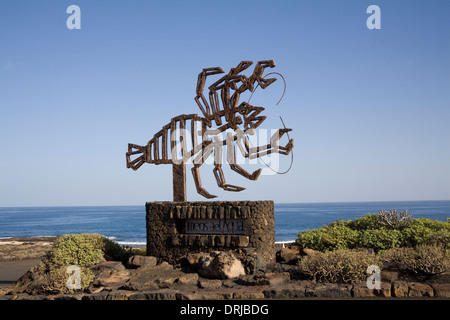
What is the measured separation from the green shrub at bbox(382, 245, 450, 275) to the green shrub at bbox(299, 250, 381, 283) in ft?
2.63

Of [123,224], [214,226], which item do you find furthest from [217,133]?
[123,224]

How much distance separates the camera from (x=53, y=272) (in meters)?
10.9

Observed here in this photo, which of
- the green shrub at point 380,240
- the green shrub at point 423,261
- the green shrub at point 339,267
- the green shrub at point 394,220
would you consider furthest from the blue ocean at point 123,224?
the green shrub at point 339,267

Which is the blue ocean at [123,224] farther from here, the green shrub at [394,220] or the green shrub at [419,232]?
the green shrub at [394,220]

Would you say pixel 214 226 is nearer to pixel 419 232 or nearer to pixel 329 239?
pixel 329 239

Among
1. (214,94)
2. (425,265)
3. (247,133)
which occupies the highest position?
(214,94)

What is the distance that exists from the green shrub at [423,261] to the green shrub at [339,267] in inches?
31.6

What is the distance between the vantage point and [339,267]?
9539mm

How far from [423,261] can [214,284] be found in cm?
491

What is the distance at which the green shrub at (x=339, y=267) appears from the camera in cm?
948

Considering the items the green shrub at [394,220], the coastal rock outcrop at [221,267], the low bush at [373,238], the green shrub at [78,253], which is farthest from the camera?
the green shrub at [394,220]
